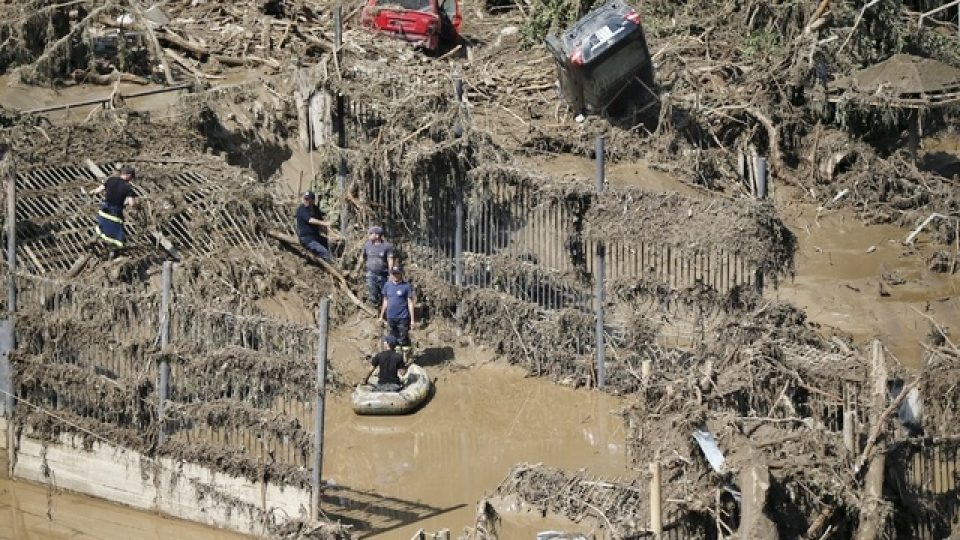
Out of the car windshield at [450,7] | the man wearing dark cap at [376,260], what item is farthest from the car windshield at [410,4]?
the man wearing dark cap at [376,260]

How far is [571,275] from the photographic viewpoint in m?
21.8

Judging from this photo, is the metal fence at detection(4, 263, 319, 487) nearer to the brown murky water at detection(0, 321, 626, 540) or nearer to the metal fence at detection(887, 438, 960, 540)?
the brown murky water at detection(0, 321, 626, 540)

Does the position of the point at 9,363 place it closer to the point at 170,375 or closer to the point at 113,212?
the point at 170,375

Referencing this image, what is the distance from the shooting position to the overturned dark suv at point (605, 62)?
26625mm

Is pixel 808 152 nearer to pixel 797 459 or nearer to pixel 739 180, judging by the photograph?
pixel 739 180

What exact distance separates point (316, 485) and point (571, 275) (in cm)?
530

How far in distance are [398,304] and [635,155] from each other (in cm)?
631

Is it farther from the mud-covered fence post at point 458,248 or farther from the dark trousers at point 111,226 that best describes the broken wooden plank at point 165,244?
the mud-covered fence post at point 458,248

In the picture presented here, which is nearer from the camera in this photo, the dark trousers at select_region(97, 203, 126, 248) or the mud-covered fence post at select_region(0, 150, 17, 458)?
the mud-covered fence post at select_region(0, 150, 17, 458)

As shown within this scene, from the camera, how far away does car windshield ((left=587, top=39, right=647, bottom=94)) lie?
87.8ft

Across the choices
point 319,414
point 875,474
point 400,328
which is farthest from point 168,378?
point 875,474

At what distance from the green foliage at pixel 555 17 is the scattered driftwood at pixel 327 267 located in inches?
310

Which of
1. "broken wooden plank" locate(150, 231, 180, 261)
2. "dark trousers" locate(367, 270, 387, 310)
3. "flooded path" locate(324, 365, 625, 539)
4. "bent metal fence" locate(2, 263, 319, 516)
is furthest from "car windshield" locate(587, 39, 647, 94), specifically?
"bent metal fence" locate(2, 263, 319, 516)

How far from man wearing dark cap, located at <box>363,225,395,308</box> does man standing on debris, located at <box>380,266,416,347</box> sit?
28.4 inches
